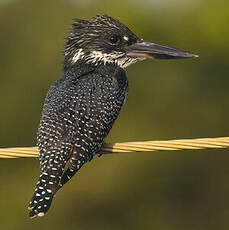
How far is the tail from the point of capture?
7.89 meters

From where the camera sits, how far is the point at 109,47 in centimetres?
1004

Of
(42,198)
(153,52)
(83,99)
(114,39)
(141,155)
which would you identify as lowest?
(141,155)

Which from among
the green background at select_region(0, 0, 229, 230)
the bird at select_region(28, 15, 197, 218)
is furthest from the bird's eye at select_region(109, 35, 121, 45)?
the green background at select_region(0, 0, 229, 230)

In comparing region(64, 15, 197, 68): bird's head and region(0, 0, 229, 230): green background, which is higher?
region(64, 15, 197, 68): bird's head

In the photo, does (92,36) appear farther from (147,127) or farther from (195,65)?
(195,65)

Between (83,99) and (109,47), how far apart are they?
58.0 inches

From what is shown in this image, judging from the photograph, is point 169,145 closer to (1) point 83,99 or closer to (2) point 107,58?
(1) point 83,99

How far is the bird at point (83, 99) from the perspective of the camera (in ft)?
26.9

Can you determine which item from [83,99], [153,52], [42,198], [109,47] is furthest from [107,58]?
[42,198]

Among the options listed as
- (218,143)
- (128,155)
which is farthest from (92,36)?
(128,155)

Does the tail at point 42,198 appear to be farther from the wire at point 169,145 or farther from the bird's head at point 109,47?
the bird's head at point 109,47

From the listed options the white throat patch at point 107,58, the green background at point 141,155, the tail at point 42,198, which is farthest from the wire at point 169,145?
the green background at point 141,155

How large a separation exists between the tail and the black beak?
2.51 metres

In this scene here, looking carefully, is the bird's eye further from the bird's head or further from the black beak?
the black beak
